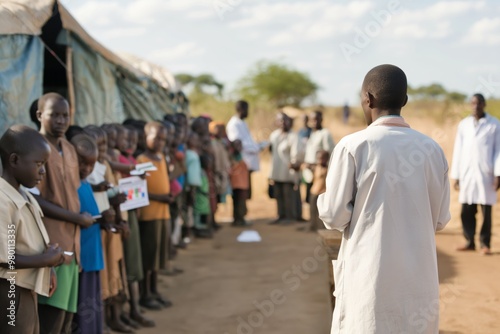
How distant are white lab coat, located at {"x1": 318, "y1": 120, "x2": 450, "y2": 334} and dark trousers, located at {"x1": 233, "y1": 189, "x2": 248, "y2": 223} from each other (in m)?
8.34

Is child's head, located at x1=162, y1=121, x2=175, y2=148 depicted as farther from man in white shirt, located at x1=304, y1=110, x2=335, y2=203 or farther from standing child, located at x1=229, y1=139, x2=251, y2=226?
standing child, located at x1=229, y1=139, x2=251, y2=226

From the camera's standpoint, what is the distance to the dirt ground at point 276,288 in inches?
230

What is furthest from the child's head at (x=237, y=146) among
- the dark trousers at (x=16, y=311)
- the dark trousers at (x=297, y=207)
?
the dark trousers at (x=16, y=311)

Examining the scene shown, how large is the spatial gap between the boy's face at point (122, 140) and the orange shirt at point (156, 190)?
276 millimetres

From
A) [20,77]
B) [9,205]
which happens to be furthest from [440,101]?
[9,205]

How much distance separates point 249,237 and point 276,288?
9.83 feet

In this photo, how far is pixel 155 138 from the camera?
20.3ft

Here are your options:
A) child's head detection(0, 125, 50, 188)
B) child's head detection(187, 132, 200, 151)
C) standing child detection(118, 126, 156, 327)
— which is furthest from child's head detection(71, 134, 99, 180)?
child's head detection(187, 132, 200, 151)

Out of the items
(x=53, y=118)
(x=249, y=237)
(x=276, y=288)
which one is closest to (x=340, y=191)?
(x=53, y=118)

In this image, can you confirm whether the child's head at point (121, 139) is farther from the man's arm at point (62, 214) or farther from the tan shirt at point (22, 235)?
the tan shirt at point (22, 235)

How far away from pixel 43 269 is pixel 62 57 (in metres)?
5.09

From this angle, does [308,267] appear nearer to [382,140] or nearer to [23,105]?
[23,105]

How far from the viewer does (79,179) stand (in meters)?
4.52

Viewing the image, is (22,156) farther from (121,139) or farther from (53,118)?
(121,139)
